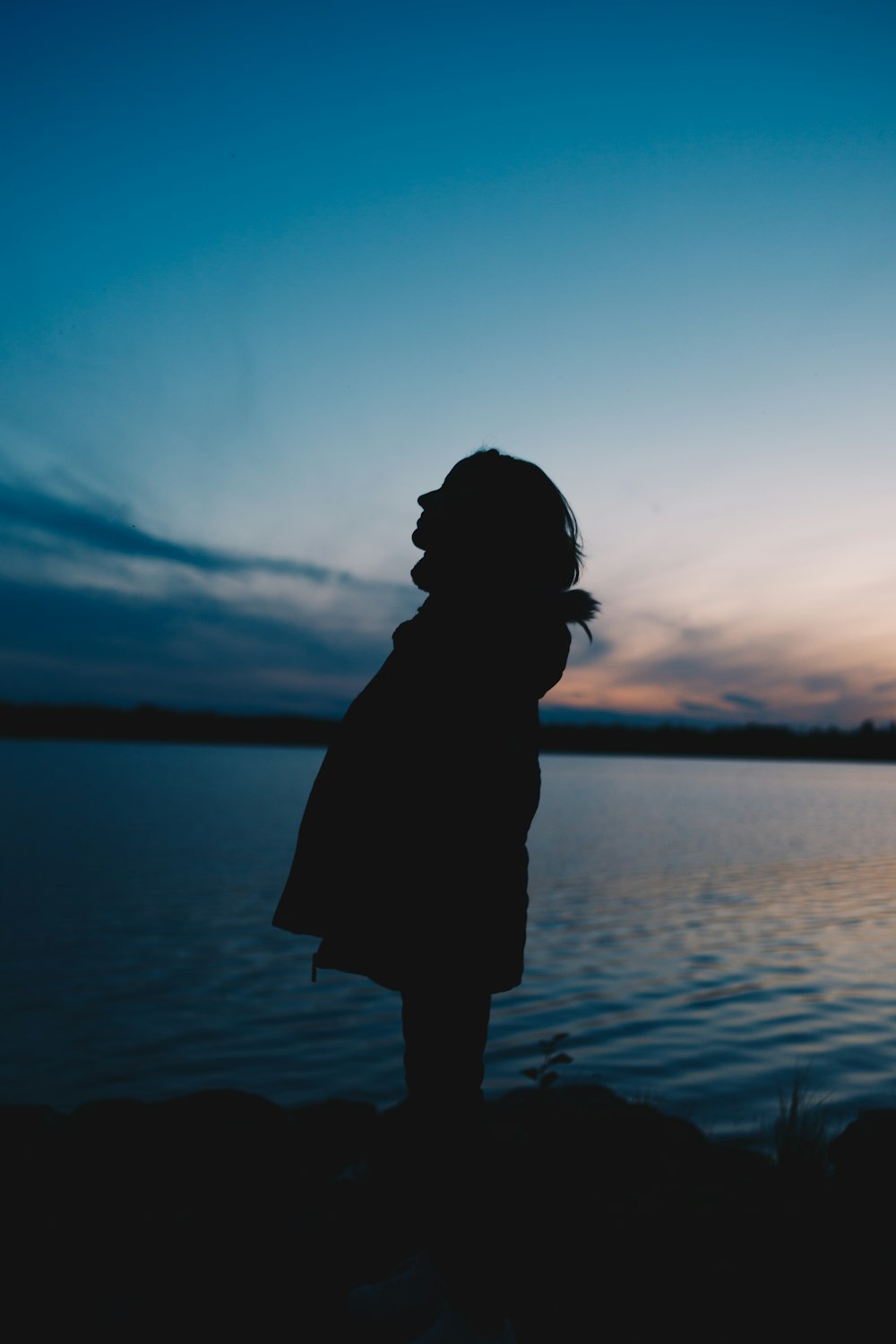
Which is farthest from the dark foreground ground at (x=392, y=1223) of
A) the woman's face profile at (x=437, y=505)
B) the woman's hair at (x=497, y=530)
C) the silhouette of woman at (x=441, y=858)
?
the woman's face profile at (x=437, y=505)

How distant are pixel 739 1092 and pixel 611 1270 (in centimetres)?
429

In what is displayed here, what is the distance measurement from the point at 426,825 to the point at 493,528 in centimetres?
108

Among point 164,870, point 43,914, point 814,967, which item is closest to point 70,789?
point 164,870

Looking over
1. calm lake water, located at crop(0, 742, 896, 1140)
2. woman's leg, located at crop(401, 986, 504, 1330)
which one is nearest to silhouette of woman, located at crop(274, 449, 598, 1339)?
woman's leg, located at crop(401, 986, 504, 1330)

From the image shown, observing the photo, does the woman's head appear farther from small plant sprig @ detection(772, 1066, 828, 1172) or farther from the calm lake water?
the calm lake water

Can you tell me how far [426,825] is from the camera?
3.06 m

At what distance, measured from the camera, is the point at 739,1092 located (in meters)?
7.74

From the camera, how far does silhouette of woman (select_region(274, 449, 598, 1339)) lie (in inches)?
119

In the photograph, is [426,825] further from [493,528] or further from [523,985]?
[523,985]

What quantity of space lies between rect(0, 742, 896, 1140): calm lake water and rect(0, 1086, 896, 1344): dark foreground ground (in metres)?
2.04

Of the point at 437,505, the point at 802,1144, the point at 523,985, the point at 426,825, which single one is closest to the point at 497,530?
the point at 437,505

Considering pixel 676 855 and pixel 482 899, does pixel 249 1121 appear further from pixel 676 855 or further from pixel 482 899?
pixel 676 855

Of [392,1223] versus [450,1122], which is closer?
[450,1122]

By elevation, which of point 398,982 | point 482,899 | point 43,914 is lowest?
point 43,914
